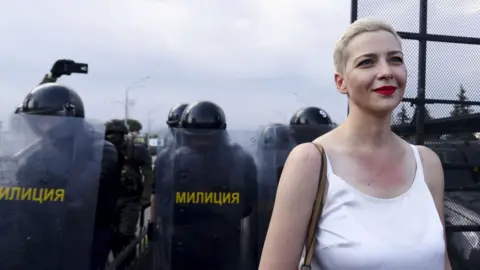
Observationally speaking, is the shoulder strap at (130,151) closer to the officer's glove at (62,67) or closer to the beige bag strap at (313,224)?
the officer's glove at (62,67)

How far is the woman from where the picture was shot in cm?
135

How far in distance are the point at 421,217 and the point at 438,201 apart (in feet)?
0.44

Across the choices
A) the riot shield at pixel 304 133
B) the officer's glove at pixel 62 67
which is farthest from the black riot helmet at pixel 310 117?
the officer's glove at pixel 62 67

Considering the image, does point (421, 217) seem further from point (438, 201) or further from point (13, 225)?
point (13, 225)

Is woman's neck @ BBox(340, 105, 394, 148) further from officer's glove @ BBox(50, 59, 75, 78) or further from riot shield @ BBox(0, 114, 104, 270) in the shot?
officer's glove @ BBox(50, 59, 75, 78)

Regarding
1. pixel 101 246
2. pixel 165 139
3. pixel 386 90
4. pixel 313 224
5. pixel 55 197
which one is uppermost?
pixel 386 90

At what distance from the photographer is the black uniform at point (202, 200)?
4.00 meters

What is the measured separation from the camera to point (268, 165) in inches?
165

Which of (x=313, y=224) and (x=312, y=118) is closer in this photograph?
(x=313, y=224)

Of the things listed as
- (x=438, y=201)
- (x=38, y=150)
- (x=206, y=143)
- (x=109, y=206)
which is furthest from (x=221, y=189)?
(x=438, y=201)

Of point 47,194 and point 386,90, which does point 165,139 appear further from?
point 386,90

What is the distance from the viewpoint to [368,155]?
4.84 ft

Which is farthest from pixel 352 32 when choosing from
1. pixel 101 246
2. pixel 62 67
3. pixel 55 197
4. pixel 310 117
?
pixel 62 67

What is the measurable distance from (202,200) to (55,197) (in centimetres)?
108
